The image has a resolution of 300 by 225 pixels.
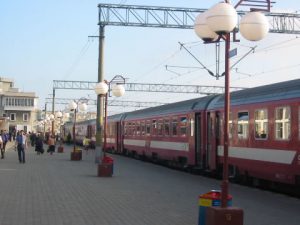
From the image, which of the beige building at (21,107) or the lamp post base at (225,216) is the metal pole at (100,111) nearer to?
the lamp post base at (225,216)

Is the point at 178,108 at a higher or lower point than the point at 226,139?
higher

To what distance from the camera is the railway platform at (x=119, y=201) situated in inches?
443

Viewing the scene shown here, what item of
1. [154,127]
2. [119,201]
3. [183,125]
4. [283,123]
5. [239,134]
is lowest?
[119,201]

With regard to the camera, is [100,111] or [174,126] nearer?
[174,126]

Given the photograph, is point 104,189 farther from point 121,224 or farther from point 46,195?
point 121,224

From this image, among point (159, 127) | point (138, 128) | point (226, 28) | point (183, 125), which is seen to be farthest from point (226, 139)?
point (138, 128)

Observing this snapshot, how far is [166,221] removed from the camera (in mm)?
11133

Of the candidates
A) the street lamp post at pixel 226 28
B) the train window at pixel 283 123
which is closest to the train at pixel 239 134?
the train window at pixel 283 123

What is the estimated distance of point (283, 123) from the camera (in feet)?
52.5

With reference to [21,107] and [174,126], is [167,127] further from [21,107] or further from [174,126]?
[21,107]

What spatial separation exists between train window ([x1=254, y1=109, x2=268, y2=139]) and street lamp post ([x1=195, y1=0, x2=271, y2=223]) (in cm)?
713

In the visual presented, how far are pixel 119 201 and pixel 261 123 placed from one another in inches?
227

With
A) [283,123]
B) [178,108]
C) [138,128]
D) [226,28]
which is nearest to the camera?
[226,28]

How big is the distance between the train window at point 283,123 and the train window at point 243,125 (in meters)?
2.20
